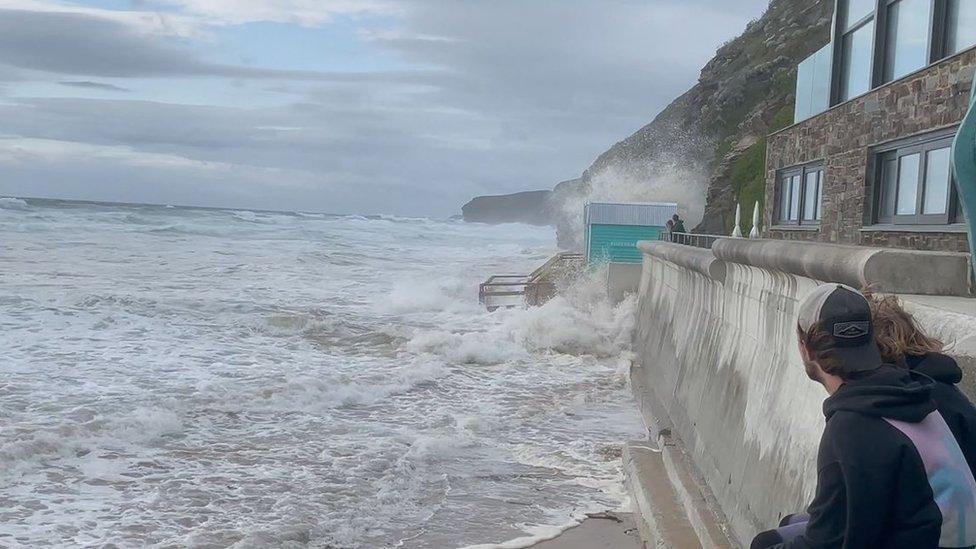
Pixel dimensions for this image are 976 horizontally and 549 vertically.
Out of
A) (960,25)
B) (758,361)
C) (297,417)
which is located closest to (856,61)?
(960,25)

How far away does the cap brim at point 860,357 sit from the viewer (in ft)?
7.37

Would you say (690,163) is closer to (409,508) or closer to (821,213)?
(821,213)

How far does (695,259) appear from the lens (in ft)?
32.4

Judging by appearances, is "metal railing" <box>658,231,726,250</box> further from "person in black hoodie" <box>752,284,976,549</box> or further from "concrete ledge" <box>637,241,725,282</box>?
"person in black hoodie" <box>752,284,976,549</box>

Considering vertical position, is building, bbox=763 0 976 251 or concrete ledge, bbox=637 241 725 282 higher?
building, bbox=763 0 976 251

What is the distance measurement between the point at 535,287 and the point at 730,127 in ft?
53.2

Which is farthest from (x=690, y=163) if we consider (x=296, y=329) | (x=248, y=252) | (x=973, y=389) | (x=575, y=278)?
(x=973, y=389)

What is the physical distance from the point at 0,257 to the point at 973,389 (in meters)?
35.8

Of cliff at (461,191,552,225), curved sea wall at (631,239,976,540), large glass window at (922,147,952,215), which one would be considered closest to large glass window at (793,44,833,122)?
large glass window at (922,147,952,215)

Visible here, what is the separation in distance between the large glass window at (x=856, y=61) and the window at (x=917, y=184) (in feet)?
4.72

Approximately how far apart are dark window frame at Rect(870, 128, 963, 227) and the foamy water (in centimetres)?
403

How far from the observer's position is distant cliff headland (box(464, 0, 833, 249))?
27922 mm

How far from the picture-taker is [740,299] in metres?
7.39

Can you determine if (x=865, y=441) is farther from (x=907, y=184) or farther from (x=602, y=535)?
(x=907, y=184)
